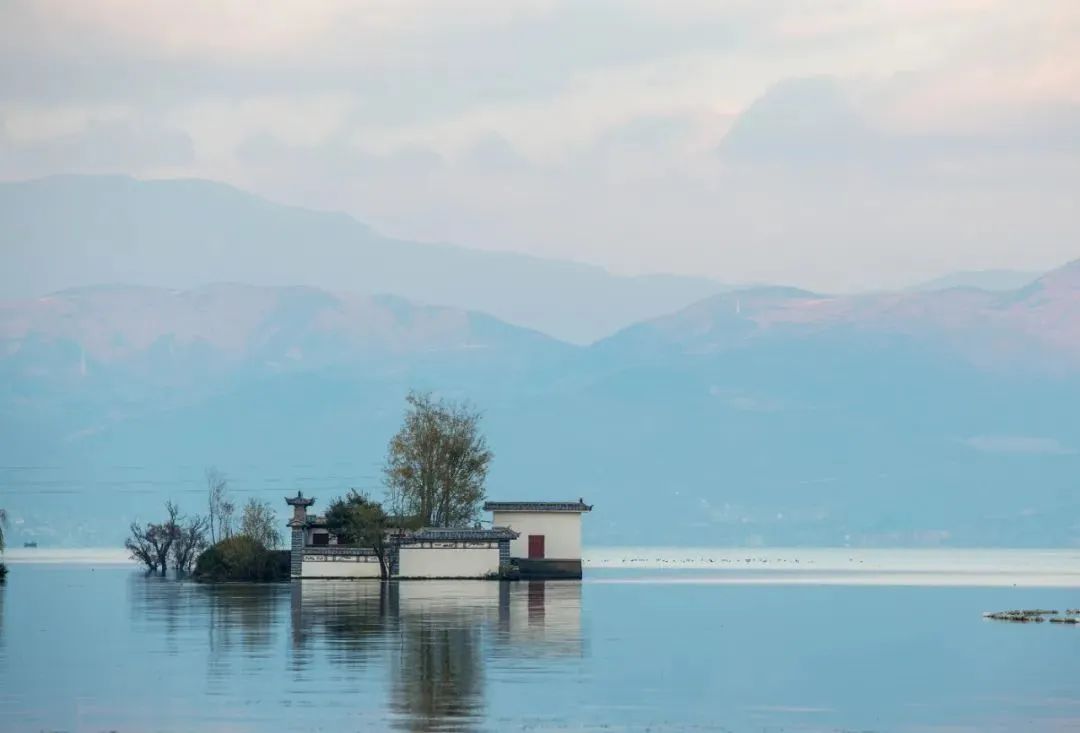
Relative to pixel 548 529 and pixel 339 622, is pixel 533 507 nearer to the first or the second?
pixel 548 529

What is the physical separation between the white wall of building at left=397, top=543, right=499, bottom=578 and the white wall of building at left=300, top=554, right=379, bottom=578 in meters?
1.81

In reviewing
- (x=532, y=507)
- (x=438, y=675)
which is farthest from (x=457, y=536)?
(x=438, y=675)

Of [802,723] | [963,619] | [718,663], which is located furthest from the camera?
[963,619]

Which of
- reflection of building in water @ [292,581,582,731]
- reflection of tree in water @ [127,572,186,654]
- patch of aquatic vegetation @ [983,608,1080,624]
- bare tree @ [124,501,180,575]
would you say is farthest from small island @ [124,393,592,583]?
patch of aquatic vegetation @ [983,608,1080,624]

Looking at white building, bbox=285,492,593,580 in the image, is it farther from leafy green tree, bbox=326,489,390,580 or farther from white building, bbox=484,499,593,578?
white building, bbox=484,499,593,578

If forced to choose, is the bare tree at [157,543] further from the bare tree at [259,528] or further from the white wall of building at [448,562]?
the white wall of building at [448,562]

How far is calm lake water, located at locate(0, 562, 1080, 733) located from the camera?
30.5 meters

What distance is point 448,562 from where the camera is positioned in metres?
88.0

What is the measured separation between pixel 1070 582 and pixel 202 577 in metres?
45.9

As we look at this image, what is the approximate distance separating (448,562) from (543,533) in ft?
25.0

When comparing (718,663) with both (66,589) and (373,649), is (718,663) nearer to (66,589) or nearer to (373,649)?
(373,649)

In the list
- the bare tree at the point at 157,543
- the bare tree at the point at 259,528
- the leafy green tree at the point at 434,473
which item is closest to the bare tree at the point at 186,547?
the bare tree at the point at 157,543

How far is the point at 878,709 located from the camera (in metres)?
32.5

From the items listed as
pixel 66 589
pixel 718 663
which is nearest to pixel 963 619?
pixel 718 663
